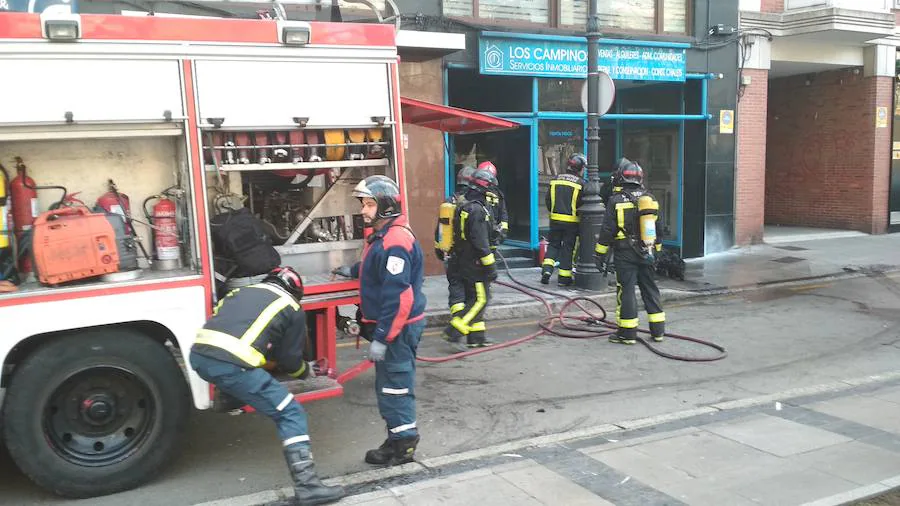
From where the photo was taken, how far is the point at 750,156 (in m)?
15.0

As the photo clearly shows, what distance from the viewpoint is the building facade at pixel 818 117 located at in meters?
14.9

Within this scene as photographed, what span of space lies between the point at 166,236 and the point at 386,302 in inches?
60.7

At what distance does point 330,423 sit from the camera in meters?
5.66

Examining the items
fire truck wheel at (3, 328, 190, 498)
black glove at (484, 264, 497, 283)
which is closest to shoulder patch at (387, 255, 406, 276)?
fire truck wheel at (3, 328, 190, 498)

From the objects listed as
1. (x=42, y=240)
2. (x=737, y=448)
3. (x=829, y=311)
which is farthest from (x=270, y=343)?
(x=829, y=311)

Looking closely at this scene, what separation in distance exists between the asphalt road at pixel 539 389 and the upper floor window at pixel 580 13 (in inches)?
220

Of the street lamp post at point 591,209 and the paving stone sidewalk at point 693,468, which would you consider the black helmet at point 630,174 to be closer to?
the street lamp post at point 591,209

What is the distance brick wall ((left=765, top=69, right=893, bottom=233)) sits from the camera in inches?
668

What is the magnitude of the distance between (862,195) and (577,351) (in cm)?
1259

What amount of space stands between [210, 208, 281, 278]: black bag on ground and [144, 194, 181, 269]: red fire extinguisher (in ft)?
0.82

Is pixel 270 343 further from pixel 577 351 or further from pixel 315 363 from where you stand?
pixel 577 351

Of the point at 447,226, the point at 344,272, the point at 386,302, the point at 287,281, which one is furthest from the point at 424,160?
the point at 287,281

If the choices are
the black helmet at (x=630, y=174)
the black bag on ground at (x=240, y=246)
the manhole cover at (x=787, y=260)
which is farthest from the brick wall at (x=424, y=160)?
the black bag on ground at (x=240, y=246)

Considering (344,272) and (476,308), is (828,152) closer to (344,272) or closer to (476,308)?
(476,308)
